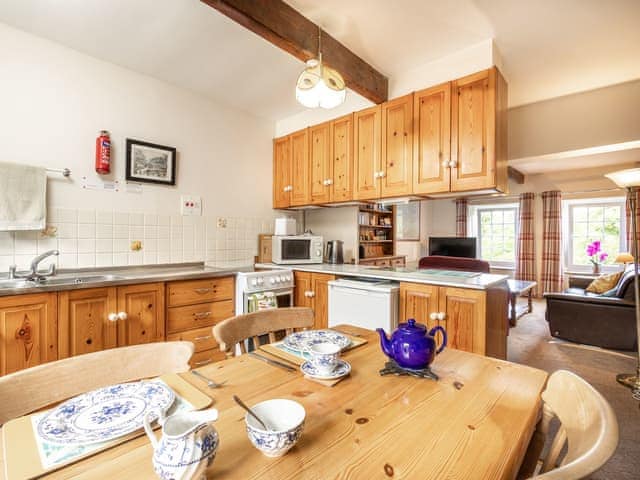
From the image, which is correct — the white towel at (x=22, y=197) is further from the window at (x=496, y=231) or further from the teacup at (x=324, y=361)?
the window at (x=496, y=231)

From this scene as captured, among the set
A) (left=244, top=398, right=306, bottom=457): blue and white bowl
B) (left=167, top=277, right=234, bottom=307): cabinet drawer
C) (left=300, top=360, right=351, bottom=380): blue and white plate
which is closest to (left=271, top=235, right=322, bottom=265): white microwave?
(left=167, top=277, right=234, bottom=307): cabinet drawer

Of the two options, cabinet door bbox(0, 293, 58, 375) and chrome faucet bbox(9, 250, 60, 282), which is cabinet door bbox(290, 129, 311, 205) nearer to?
chrome faucet bbox(9, 250, 60, 282)

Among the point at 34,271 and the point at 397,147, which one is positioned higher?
the point at 397,147

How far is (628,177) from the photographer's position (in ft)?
7.73

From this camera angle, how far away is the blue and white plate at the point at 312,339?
42.2 inches

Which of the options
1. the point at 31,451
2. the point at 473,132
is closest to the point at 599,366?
the point at 473,132

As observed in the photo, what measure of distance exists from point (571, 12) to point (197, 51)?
96.2 inches

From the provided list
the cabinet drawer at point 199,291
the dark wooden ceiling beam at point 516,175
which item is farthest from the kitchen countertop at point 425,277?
the dark wooden ceiling beam at point 516,175

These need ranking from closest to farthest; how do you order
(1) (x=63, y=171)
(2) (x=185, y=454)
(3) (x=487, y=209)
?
(2) (x=185, y=454) < (1) (x=63, y=171) < (3) (x=487, y=209)

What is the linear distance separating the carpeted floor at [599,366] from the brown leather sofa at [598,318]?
0.10 metres

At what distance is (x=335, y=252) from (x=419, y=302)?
1261mm

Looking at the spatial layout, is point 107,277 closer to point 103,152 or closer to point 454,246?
point 103,152

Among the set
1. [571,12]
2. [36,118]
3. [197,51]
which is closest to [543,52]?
[571,12]

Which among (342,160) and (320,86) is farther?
(342,160)
